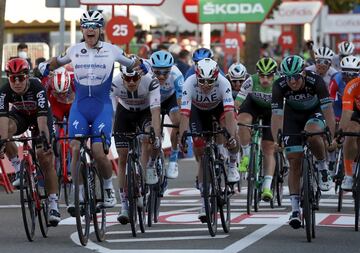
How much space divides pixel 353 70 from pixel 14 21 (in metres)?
16.1

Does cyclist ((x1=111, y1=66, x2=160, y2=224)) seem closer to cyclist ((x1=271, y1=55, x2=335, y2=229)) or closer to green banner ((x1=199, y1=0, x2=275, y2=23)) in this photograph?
cyclist ((x1=271, y1=55, x2=335, y2=229))

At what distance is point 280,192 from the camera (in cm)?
1845

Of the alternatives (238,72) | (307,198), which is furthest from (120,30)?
(307,198)

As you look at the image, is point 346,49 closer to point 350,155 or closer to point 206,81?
point 350,155

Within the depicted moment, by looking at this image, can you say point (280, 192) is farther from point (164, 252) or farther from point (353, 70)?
point (164, 252)

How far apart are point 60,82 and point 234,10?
55.6 feet

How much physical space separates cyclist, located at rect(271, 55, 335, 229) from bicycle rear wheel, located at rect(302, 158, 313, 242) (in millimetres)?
438

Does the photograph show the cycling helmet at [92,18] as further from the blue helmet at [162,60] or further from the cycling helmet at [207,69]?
the blue helmet at [162,60]

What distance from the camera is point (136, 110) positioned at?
16.1 m

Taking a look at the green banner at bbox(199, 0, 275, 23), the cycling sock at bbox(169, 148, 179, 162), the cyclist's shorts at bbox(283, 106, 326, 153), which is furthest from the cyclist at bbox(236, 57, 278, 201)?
the green banner at bbox(199, 0, 275, 23)

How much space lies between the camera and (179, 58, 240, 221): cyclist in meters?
15.2

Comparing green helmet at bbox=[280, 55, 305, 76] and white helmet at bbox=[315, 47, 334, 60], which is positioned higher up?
green helmet at bbox=[280, 55, 305, 76]

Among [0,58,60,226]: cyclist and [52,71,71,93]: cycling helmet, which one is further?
[52,71,71,93]: cycling helmet

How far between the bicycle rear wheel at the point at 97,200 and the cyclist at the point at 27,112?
1.91 feet
